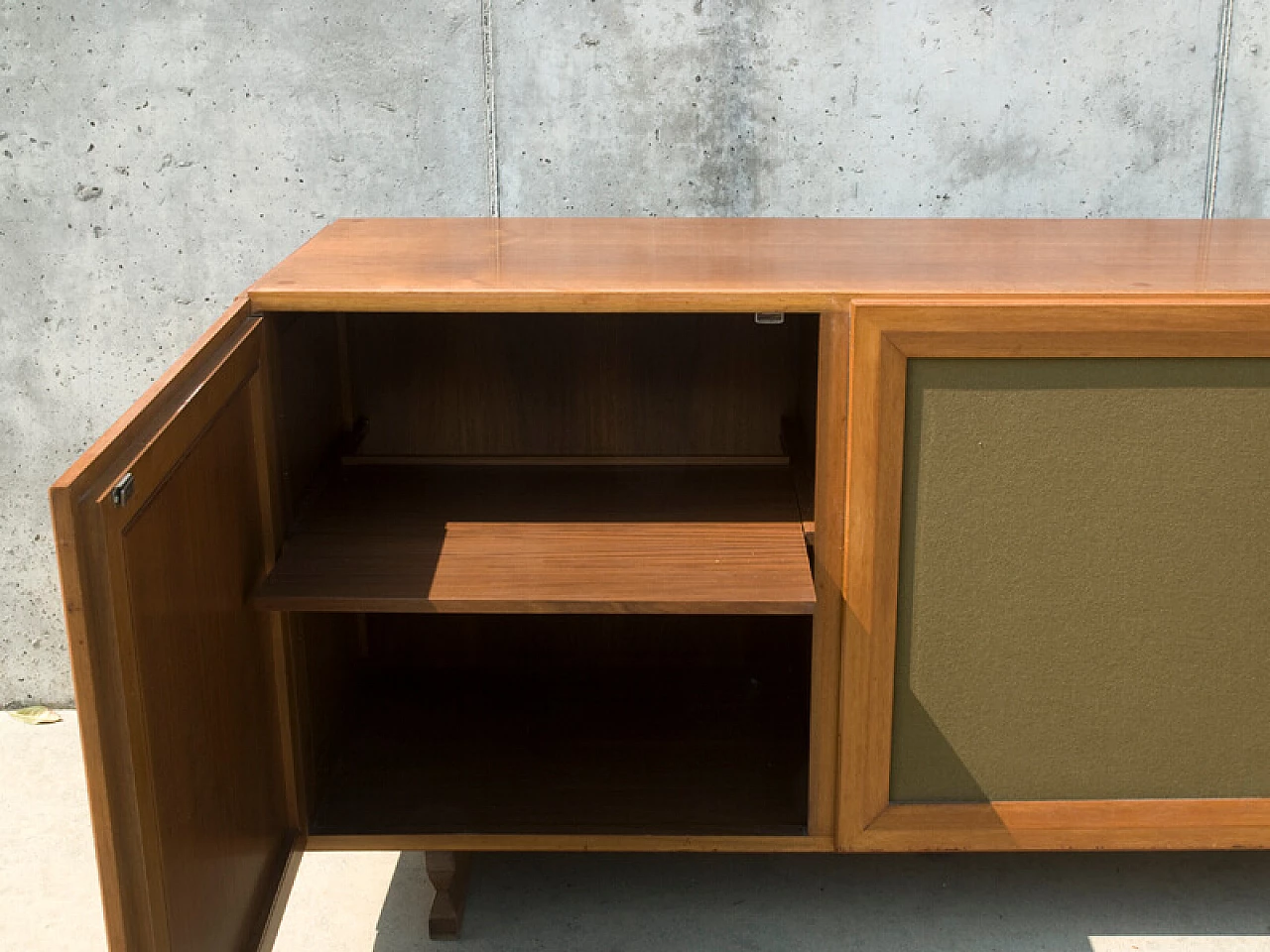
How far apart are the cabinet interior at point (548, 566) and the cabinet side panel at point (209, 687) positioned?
8 centimetres

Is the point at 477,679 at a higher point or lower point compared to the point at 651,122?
lower

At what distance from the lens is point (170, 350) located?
2.20 metres

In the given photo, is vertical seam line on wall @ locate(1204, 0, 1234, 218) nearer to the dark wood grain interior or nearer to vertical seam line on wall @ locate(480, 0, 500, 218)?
the dark wood grain interior

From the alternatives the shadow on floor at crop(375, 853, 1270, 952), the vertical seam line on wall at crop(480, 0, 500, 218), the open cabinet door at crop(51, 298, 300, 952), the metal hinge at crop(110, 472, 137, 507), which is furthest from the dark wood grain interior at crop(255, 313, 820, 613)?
the shadow on floor at crop(375, 853, 1270, 952)

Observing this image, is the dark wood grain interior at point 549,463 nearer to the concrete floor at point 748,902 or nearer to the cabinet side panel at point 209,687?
the cabinet side panel at point 209,687

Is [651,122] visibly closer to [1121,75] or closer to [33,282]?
[1121,75]

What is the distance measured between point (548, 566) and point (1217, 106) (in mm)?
1259

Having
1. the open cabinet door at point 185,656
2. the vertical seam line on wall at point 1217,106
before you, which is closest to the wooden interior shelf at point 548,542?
the open cabinet door at point 185,656

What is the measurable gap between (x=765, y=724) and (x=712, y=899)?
231 millimetres

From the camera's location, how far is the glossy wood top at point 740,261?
4.59 feet

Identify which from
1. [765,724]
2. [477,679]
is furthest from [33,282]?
[765,724]

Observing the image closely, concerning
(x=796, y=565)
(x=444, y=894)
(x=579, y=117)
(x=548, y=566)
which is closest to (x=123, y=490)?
(x=548, y=566)

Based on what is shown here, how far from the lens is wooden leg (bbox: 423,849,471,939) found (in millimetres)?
1688

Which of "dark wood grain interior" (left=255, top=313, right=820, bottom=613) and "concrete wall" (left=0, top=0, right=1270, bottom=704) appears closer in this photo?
"dark wood grain interior" (left=255, top=313, right=820, bottom=613)
